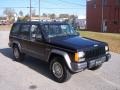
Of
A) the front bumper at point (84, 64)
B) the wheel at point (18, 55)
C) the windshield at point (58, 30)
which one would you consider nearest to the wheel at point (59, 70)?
the front bumper at point (84, 64)

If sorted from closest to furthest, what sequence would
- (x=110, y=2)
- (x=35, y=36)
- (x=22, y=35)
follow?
(x=35, y=36), (x=22, y=35), (x=110, y=2)

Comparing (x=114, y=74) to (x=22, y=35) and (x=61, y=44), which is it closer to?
(x=61, y=44)

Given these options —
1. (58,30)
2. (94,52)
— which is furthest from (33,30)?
(94,52)

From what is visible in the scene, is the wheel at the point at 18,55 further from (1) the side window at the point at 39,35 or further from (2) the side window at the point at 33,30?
(1) the side window at the point at 39,35

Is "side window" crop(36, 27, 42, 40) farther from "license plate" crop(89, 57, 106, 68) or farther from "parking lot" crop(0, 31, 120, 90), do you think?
"license plate" crop(89, 57, 106, 68)

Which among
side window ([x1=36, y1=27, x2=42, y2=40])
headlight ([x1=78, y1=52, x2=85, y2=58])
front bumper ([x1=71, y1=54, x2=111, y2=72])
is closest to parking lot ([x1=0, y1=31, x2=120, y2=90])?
front bumper ([x1=71, y1=54, x2=111, y2=72])

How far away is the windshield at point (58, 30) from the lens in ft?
26.3

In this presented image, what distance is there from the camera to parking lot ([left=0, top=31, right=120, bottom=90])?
6566mm

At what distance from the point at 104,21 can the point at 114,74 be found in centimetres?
4065

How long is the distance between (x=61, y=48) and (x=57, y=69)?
0.72 metres

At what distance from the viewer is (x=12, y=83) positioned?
6.93 meters

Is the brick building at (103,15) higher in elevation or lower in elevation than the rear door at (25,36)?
higher

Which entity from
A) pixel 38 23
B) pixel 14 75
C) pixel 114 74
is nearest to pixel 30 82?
pixel 14 75

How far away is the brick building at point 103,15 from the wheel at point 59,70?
37.7 m
